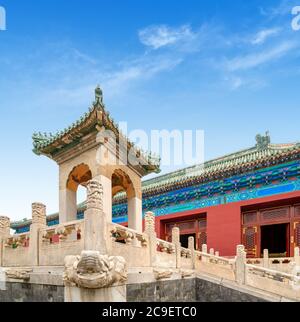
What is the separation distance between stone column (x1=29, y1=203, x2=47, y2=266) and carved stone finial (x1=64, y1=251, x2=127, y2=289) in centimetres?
181

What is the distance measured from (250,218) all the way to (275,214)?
1.16 metres

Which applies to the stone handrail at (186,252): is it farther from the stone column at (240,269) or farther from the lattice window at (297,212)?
the lattice window at (297,212)

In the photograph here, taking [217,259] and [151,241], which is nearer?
[151,241]

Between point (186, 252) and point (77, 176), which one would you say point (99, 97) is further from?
point (186, 252)

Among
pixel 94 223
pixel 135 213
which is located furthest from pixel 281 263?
pixel 94 223

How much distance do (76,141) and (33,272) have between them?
12.2 feet

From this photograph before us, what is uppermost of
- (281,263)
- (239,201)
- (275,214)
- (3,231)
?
(239,201)

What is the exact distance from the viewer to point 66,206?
9.09 m

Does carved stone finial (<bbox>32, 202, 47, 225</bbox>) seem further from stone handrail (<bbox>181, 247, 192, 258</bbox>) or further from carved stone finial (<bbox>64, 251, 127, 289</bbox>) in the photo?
stone handrail (<bbox>181, 247, 192, 258</bbox>)

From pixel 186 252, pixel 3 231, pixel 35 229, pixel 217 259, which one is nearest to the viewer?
pixel 35 229

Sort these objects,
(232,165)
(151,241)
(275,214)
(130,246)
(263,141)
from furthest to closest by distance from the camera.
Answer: (263,141), (232,165), (275,214), (151,241), (130,246)

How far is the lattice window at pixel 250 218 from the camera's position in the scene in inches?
601

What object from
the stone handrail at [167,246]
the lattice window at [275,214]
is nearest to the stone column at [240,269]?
the stone handrail at [167,246]

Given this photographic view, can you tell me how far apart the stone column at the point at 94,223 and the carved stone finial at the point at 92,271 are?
0.25 m
